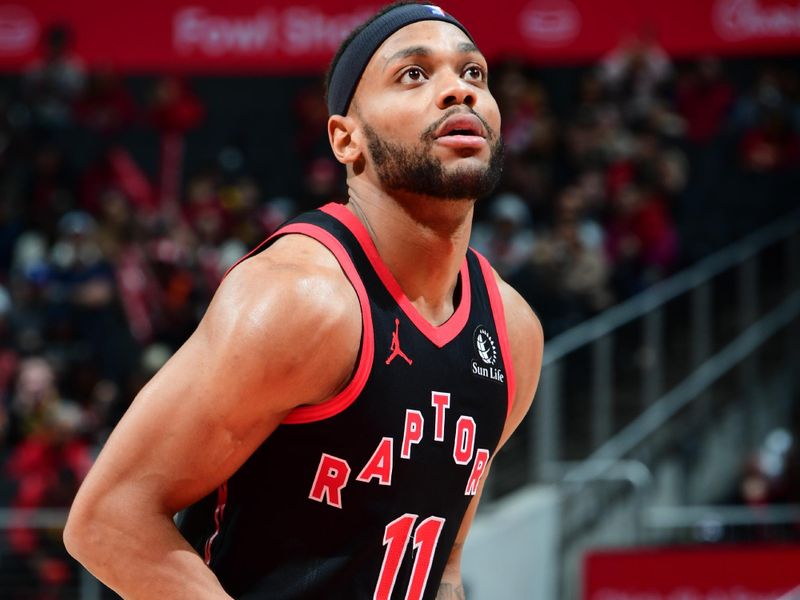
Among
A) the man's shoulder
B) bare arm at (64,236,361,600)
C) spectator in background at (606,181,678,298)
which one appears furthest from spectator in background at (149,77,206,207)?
bare arm at (64,236,361,600)

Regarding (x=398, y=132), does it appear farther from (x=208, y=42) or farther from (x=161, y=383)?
(x=208, y=42)

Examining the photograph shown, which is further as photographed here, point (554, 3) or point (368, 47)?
point (554, 3)

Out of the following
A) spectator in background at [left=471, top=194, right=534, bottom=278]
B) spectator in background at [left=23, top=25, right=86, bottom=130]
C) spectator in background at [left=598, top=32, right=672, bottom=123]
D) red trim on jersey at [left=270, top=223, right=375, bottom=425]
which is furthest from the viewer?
spectator in background at [left=23, top=25, right=86, bottom=130]

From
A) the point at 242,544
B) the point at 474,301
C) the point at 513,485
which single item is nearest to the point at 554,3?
the point at 513,485

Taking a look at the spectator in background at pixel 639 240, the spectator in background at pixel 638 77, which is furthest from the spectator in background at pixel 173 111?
the spectator in background at pixel 639 240

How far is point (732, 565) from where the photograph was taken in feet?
31.0

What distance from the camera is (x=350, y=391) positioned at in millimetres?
2943

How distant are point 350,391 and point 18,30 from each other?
8357 millimetres

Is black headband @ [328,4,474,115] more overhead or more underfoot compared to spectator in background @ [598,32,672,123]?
more underfoot

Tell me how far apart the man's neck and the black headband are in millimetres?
233

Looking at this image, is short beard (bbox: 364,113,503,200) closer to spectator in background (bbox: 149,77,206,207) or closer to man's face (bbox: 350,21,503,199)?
man's face (bbox: 350,21,503,199)

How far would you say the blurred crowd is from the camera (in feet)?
35.6

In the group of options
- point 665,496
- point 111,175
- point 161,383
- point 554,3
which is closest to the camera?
point 161,383

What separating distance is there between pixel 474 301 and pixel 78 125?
11985mm
